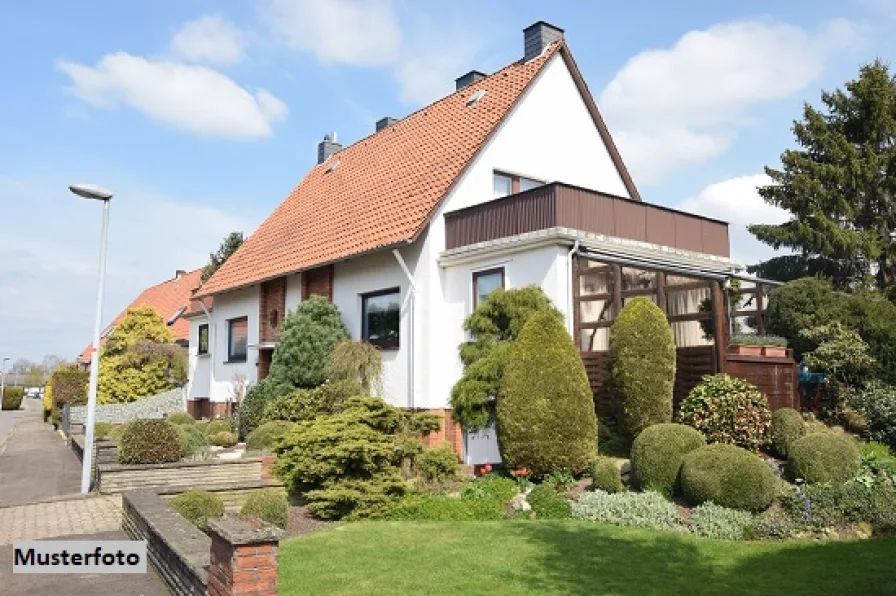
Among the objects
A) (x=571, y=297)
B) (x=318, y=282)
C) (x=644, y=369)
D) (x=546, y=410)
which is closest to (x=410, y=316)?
(x=571, y=297)

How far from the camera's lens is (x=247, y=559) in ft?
16.8

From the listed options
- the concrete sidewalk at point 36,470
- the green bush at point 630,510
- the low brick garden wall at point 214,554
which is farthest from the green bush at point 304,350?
the low brick garden wall at point 214,554

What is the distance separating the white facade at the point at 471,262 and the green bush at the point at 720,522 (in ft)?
17.1

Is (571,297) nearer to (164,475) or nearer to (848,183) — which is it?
(164,475)

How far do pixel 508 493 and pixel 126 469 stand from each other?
713 cm

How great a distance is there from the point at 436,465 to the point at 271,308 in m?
11.3

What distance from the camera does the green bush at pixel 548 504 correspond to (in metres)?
10.5

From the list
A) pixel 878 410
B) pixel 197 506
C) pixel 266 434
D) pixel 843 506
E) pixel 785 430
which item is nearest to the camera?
pixel 843 506

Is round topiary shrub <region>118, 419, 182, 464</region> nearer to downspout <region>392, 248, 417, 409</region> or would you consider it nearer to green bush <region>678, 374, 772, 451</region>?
downspout <region>392, 248, 417, 409</region>

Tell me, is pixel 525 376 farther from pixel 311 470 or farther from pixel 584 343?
pixel 311 470

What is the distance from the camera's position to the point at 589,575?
7.50 metres

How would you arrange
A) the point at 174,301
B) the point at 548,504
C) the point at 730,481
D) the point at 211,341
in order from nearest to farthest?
the point at 730,481, the point at 548,504, the point at 211,341, the point at 174,301

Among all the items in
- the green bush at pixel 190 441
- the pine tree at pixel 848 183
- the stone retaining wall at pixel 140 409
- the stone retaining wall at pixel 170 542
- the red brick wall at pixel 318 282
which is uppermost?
the pine tree at pixel 848 183

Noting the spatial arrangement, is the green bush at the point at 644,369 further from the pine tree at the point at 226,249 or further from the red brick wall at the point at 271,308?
the pine tree at the point at 226,249
